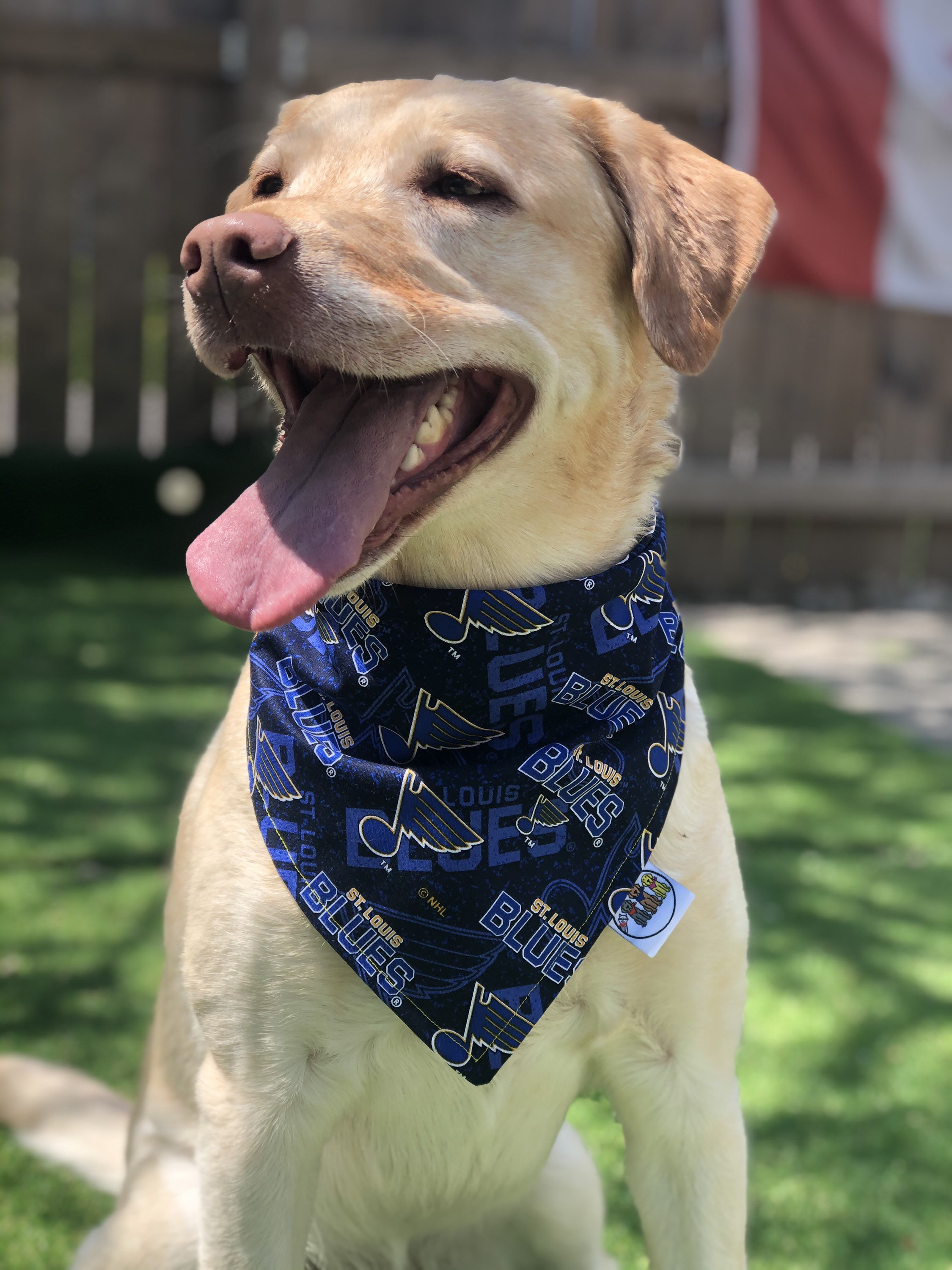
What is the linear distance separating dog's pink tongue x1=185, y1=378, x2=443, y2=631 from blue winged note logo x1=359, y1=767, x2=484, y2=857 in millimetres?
348

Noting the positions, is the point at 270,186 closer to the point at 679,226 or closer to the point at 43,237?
the point at 679,226

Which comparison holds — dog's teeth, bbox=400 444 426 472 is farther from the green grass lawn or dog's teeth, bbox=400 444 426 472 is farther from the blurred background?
the blurred background

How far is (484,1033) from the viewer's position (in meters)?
1.81

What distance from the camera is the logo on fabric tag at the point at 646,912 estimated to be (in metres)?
1.81

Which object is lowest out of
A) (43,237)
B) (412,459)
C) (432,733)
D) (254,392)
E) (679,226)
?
(254,392)

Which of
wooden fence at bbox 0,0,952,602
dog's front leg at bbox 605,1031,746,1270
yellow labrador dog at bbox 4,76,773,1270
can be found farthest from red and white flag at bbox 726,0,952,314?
dog's front leg at bbox 605,1031,746,1270

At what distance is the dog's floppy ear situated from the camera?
1.93 metres

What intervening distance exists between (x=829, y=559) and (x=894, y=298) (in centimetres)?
144

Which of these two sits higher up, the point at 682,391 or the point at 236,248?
the point at 236,248

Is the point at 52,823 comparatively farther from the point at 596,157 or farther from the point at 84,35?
the point at 84,35

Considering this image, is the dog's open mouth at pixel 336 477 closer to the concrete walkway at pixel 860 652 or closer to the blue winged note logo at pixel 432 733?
the blue winged note logo at pixel 432 733

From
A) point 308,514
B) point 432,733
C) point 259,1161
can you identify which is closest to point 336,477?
point 308,514

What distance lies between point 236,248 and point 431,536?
0.50 metres

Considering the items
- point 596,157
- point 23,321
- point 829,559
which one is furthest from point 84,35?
point 596,157
